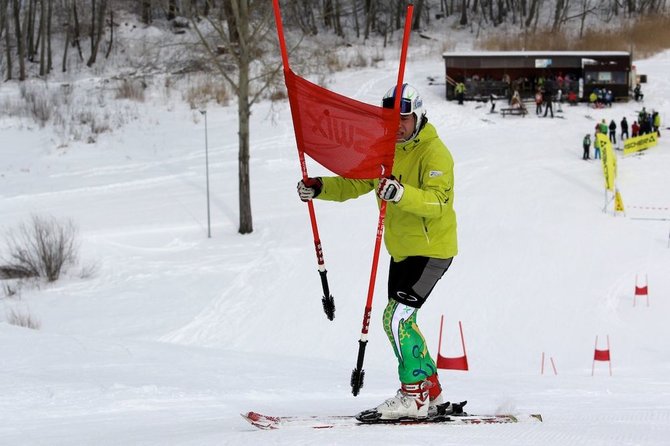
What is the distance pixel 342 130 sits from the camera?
534 centimetres

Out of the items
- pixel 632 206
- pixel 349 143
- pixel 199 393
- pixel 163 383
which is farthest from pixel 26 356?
pixel 632 206

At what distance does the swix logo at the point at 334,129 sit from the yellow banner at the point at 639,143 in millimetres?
28559

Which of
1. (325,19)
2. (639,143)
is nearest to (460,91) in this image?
(639,143)

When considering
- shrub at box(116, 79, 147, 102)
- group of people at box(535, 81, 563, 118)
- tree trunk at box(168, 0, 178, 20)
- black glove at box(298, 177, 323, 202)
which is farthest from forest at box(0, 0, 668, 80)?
black glove at box(298, 177, 323, 202)

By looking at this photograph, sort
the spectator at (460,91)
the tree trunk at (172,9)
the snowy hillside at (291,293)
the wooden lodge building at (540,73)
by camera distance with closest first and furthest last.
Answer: the snowy hillside at (291,293) → the tree trunk at (172,9) → the spectator at (460,91) → the wooden lodge building at (540,73)

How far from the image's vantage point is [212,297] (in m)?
16.7

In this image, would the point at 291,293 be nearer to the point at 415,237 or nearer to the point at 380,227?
the point at 380,227

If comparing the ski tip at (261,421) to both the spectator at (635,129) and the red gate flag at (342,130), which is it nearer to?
the red gate flag at (342,130)

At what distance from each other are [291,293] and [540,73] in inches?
1243

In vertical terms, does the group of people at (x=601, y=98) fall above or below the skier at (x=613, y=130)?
above

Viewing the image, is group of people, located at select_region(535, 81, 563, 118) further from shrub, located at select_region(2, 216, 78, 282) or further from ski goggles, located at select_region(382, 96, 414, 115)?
ski goggles, located at select_region(382, 96, 414, 115)

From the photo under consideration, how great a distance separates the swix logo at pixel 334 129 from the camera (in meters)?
5.31

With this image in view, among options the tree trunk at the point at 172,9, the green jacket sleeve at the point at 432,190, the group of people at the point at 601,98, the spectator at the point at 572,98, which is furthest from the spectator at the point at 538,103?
the green jacket sleeve at the point at 432,190

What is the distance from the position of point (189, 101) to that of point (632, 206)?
22.8 meters
